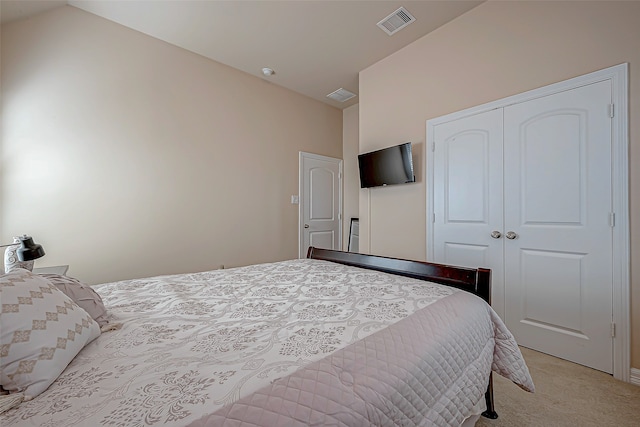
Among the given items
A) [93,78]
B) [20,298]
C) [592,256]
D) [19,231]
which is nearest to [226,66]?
[93,78]

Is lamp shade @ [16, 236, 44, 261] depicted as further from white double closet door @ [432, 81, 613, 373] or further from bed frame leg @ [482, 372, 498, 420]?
white double closet door @ [432, 81, 613, 373]

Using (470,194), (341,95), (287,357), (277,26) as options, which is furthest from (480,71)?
(287,357)

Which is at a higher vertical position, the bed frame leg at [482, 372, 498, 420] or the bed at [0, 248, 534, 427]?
the bed at [0, 248, 534, 427]

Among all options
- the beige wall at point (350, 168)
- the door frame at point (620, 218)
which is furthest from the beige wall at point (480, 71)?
the beige wall at point (350, 168)

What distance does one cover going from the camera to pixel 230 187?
11.2ft

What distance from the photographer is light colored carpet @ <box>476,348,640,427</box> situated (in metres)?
1.41

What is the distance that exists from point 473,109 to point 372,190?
1.37 metres

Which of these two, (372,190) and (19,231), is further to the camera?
(372,190)

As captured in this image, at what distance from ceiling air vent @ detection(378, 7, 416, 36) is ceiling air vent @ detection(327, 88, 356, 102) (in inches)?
52.2

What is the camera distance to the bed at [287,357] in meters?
0.59

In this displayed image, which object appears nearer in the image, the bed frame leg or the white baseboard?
the bed frame leg

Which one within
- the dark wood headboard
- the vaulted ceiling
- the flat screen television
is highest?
the vaulted ceiling

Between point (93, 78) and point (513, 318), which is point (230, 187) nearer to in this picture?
point (93, 78)

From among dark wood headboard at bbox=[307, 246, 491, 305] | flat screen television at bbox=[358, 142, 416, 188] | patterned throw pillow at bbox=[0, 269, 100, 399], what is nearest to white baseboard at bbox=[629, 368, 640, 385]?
dark wood headboard at bbox=[307, 246, 491, 305]
